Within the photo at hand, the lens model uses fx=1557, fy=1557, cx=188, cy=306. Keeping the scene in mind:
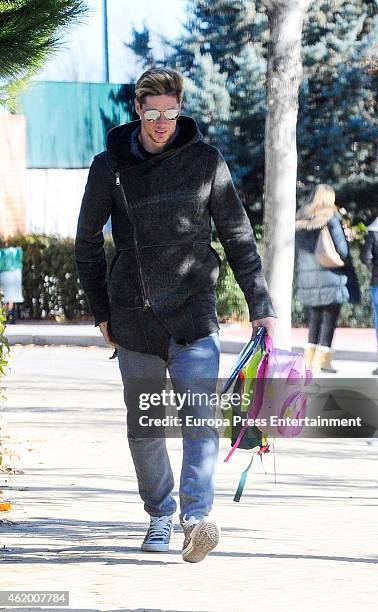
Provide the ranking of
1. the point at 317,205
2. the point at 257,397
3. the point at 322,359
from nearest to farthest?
the point at 257,397 < the point at 317,205 < the point at 322,359

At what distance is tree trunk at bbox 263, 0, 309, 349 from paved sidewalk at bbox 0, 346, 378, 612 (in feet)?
5.91

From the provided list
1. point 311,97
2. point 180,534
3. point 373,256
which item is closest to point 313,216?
point 373,256

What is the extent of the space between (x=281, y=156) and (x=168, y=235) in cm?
657

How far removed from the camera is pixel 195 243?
6.06 m

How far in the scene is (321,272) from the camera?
1542 cm

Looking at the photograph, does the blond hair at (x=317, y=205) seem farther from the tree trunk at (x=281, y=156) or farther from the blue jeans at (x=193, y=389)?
the blue jeans at (x=193, y=389)

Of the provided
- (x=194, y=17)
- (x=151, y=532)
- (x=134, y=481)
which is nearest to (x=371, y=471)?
(x=134, y=481)

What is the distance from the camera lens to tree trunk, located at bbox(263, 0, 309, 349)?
12289mm

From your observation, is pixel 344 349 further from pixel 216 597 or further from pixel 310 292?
pixel 216 597

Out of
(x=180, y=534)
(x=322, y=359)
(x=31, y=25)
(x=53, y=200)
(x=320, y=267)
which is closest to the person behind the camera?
(x=180, y=534)

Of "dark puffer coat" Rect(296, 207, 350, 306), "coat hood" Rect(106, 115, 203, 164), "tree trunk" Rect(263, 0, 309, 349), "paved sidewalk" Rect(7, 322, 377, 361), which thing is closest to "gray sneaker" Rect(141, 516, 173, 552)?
"coat hood" Rect(106, 115, 203, 164)

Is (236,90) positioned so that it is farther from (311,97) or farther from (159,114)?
(159,114)

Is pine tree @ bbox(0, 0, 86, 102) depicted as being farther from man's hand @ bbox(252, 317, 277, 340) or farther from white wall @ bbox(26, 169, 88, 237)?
white wall @ bbox(26, 169, 88, 237)

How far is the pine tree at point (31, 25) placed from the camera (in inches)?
353
